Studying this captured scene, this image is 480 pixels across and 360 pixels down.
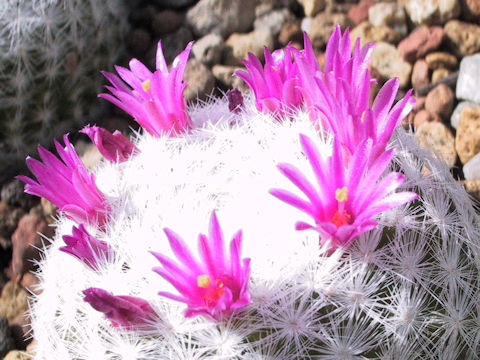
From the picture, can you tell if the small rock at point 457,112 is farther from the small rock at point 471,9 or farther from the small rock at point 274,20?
the small rock at point 274,20

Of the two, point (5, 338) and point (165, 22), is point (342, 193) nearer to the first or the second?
point (5, 338)

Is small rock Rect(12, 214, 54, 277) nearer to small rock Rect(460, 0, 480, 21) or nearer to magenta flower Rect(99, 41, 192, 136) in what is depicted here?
magenta flower Rect(99, 41, 192, 136)

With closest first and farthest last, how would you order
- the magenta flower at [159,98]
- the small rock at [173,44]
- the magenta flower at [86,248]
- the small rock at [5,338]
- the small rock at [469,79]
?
the magenta flower at [86,248], the magenta flower at [159,98], the small rock at [5,338], the small rock at [469,79], the small rock at [173,44]

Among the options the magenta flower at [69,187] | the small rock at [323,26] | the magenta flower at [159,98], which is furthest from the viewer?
the small rock at [323,26]

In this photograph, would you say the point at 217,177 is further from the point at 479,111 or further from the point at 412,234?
the point at 479,111

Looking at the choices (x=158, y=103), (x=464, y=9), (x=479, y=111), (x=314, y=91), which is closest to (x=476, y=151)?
(x=479, y=111)

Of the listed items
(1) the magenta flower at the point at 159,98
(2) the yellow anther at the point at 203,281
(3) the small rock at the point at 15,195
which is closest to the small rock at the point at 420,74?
(1) the magenta flower at the point at 159,98
